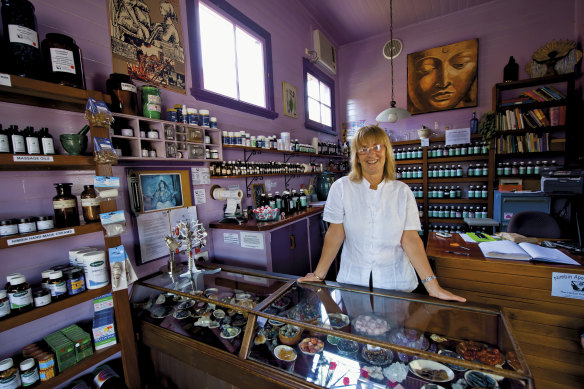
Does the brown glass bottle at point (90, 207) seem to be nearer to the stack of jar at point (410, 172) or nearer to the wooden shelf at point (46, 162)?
the wooden shelf at point (46, 162)

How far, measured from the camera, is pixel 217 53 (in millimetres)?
2904

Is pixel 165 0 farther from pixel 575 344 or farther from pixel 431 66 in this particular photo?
pixel 431 66

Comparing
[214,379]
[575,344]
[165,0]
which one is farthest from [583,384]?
[165,0]

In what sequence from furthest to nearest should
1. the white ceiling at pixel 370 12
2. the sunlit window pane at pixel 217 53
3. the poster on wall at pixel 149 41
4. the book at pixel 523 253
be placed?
1. the white ceiling at pixel 370 12
2. the sunlit window pane at pixel 217 53
3. the poster on wall at pixel 149 41
4. the book at pixel 523 253

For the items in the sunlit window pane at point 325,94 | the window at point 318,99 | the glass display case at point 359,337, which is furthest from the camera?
the sunlit window pane at point 325,94

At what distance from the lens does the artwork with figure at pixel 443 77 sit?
4793 mm

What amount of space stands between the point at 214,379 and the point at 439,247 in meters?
1.94

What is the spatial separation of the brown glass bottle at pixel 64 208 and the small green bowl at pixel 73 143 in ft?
0.62

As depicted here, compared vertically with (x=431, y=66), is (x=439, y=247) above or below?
below

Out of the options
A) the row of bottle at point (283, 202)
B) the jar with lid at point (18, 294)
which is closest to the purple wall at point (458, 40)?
the row of bottle at point (283, 202)

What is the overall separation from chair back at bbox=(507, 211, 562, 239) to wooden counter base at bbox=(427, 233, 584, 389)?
1146 mm

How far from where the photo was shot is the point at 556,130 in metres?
4.13

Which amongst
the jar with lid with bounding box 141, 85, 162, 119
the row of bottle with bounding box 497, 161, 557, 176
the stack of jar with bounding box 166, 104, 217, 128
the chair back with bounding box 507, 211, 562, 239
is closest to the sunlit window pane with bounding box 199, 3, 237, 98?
the stack of jar with bounding box 166, 104, 217, 128

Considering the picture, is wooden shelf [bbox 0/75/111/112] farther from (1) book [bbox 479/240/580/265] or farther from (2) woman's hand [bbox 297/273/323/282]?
(1) book [bbox 479/240/580/265]
